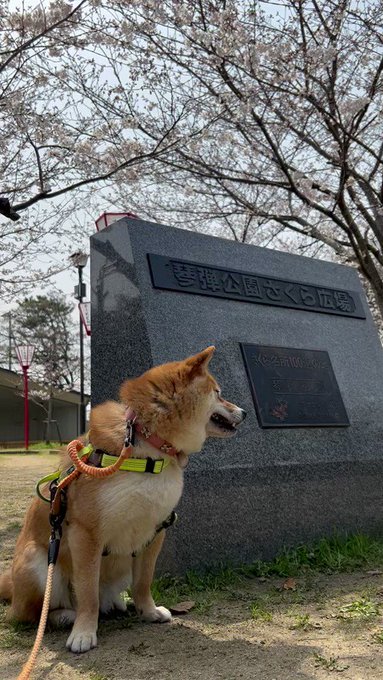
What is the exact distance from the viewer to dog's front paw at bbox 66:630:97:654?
8.92 feet

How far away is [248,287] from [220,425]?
2.34 m

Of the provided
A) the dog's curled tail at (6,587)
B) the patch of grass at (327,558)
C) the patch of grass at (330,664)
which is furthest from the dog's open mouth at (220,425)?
the dog's curled tail at (6,587)

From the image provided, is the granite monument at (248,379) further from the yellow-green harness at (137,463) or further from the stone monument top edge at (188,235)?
the yellow-green harness at (137,463)

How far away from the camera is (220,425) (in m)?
3.20

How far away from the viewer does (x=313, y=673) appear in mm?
2404

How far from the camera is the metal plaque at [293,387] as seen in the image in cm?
477

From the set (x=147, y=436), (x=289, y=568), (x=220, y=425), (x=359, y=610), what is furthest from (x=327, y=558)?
(x=147, y=436)

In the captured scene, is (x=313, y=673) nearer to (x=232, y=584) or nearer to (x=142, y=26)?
(x=232, y=584)

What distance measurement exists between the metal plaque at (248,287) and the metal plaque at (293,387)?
0.54m

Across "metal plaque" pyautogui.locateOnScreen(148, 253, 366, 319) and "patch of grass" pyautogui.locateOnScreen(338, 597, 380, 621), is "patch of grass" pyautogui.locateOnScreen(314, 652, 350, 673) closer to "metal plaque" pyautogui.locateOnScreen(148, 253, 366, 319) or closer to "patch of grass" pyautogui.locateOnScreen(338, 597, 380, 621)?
"patch of grass" pyautogui.locateOnScreen(338, 597, 380, 621)

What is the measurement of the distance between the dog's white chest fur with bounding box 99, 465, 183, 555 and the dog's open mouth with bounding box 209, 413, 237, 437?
411 mm

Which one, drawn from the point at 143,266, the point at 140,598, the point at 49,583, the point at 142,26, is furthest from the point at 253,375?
the point at 142,26

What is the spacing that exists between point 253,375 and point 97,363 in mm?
1323

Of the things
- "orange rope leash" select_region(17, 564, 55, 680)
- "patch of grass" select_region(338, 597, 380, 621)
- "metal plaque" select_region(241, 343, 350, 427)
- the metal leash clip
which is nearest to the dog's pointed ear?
the metal leash clip
